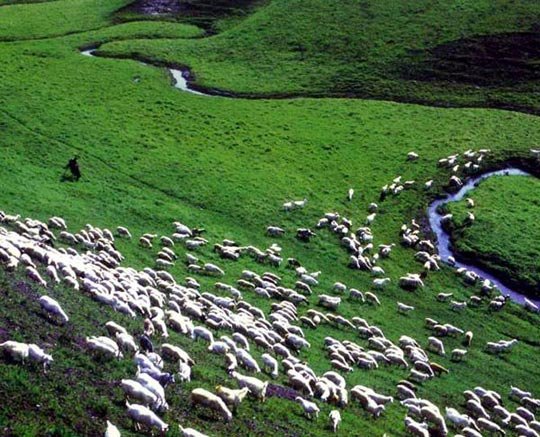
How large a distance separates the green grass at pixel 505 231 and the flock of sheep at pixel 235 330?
13.6ft

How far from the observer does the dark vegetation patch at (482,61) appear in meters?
87.7

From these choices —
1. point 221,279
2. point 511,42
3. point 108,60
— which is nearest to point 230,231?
point 221,279

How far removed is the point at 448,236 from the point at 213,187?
684 inches

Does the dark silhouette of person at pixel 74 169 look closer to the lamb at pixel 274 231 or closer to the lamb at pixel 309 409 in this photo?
the lamb at pixel 274 231

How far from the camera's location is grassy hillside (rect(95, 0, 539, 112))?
85.6 m

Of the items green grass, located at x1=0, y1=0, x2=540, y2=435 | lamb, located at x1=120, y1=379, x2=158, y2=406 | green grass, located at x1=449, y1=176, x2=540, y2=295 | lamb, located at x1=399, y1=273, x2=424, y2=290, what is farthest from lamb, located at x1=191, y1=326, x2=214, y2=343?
green grass, located at x1=449, y1=176, x2=540, y2=295

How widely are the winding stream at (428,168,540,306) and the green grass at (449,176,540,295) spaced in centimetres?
63

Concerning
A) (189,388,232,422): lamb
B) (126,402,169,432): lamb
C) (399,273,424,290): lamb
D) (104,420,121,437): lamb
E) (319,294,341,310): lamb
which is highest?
(104,420,121,437): lamb

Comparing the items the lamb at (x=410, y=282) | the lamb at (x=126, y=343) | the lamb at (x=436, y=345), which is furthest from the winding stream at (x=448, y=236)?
the lamb at (x=126, y=343)

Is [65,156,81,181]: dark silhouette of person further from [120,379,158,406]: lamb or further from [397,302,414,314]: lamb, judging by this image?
Answer: [120,379,158,406]: lamb

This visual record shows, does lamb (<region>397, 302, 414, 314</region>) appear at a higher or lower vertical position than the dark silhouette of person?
lower

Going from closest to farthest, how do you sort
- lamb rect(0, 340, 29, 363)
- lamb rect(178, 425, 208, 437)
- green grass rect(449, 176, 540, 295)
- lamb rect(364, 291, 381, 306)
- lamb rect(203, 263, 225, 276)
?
lamb rect(178, 425, 208, 437), lamb rect(0, 340, 29, 363), lamb rect(203, 263, 225, 276), lamb rect(364, 291, 381, 306), green grass rect(449, 176, 540, 295)

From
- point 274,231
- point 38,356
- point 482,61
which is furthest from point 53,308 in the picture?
point 482,61

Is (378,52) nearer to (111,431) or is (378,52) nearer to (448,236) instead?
(448,236)
